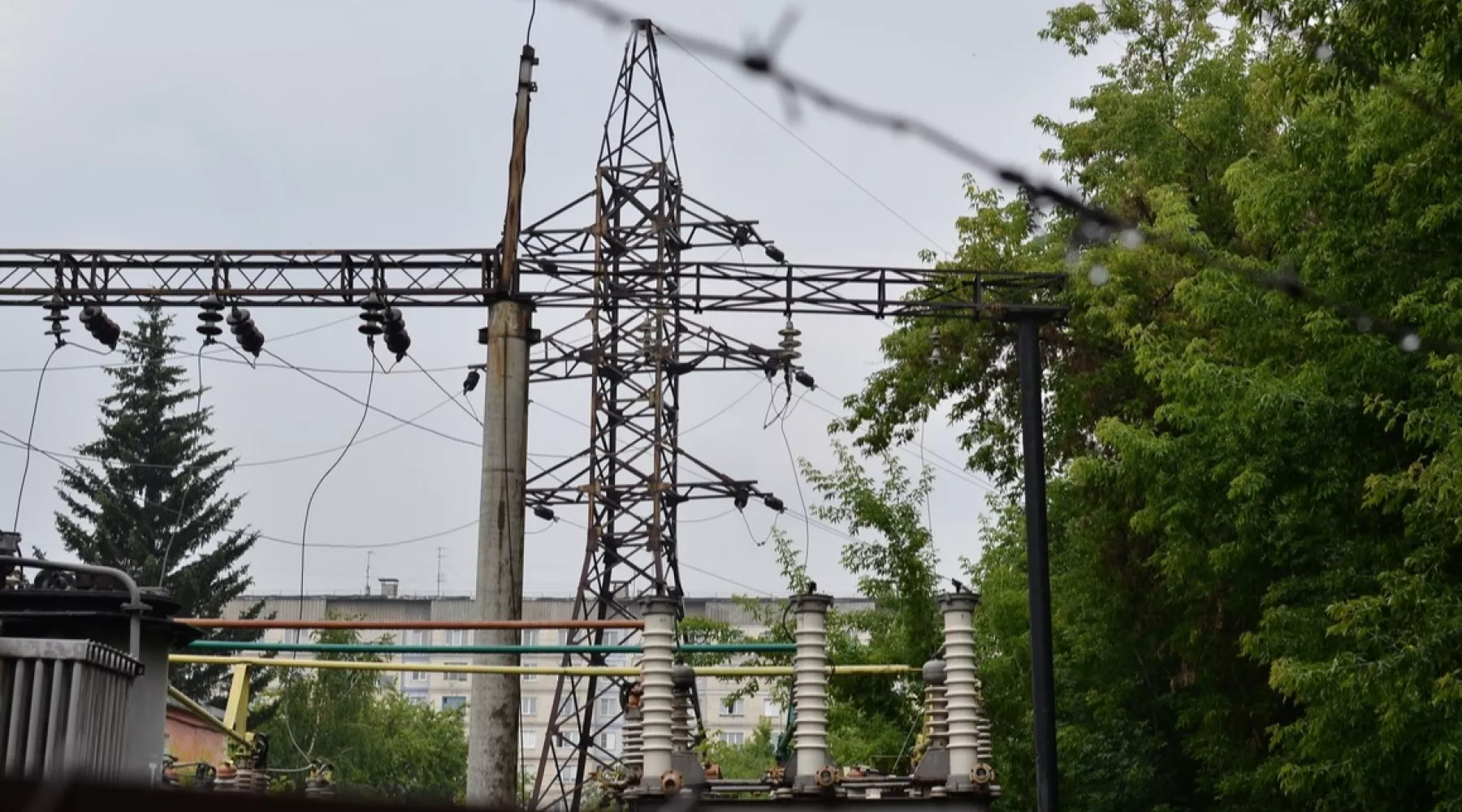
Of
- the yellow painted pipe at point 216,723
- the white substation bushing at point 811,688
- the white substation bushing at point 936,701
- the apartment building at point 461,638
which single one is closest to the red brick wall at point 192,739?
the yellow painted pipe at point 216,723

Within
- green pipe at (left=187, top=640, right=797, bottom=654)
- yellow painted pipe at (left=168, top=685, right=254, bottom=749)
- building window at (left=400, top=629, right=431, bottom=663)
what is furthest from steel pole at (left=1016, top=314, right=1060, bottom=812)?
building window at (left=400, top=629, right=431, bottom=663)

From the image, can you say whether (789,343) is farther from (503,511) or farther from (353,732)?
(353,732)

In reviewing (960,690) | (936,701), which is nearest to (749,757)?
(936,701)

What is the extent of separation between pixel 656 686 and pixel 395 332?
294 inches

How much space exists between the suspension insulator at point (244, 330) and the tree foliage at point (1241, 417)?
912cm

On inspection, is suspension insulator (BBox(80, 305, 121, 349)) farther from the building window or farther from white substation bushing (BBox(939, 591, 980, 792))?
the building window

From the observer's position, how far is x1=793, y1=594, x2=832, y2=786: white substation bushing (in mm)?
13938

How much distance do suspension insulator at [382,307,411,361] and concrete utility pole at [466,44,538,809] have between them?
900 mm

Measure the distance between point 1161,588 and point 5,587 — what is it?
1794 centimetres

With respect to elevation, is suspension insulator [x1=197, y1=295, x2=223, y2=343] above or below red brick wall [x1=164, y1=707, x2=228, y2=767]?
above

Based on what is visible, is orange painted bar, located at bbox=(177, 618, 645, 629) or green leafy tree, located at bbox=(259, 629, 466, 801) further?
green leafy tree, located at bbox=(259, 629, 466, 801)

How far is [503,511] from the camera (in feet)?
63.3

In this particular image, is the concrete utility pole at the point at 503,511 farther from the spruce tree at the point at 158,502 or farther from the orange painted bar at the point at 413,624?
the spruce tree at the point at 158,502

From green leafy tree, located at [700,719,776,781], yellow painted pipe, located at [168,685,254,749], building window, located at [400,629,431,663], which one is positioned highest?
building window, located at [400,629,431,663]
